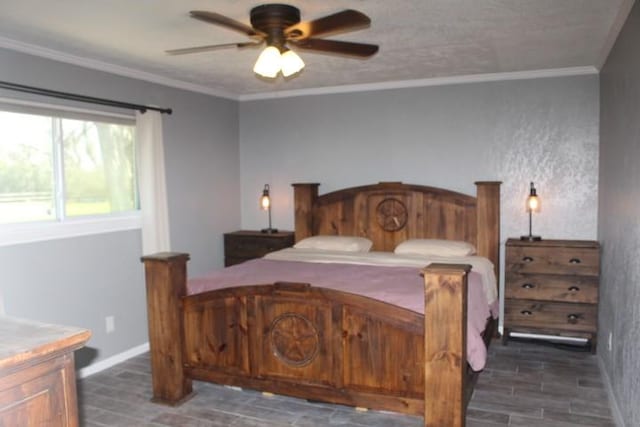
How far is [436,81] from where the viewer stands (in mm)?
4727

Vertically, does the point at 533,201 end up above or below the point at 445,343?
above

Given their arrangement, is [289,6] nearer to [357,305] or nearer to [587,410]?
[357,305]

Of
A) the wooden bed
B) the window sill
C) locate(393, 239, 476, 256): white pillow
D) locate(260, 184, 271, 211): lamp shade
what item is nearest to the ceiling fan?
the wooden bed

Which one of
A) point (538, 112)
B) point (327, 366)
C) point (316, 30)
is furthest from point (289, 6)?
point (538, 112)

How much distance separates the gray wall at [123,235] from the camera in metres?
3.41

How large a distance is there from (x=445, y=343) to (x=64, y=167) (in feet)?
9.66

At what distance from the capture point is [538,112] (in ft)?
14.6

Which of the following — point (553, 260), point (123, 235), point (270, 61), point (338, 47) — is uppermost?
point (338, 47)

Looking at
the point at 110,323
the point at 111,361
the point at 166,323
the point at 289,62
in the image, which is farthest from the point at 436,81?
the point at 111,361

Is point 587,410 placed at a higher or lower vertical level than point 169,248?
lower

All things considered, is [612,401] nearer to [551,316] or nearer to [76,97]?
[551,316]

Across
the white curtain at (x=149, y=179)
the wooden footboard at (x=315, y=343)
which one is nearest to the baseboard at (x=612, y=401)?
the wooden footboard at (x=315, y=343)

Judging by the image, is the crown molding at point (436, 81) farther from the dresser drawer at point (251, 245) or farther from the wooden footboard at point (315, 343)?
the wooden footboard at point (315, 343)

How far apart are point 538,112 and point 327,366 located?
2937 millimetres
